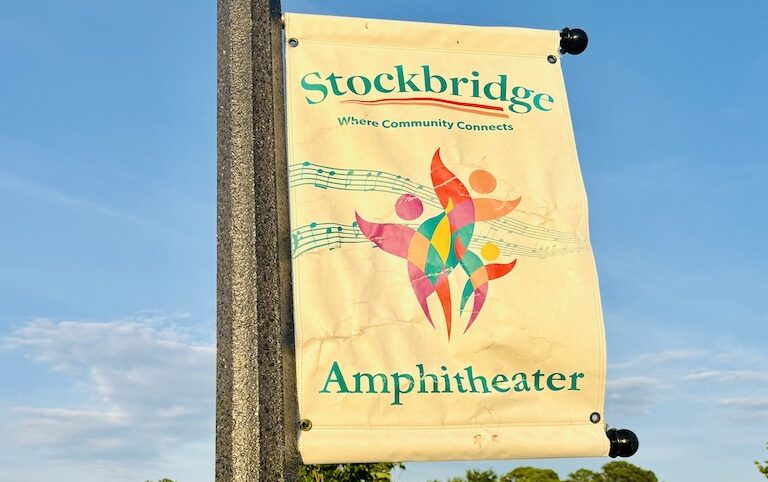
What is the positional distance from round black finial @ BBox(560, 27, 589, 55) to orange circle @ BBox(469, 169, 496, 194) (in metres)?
1.03

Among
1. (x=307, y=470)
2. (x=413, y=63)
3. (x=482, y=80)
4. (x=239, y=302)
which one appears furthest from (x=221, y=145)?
(x=307, y=470)

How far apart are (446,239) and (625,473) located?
36.2 meters

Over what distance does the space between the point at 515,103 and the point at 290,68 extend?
1206 millimetres

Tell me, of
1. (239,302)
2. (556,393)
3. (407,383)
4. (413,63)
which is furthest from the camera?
(413,63)

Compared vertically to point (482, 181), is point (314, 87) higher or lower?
higher

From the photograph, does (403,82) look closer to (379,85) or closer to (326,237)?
(379,85)

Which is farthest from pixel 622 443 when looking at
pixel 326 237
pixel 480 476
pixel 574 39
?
pixel 480 476

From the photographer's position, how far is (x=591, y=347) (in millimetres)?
3859

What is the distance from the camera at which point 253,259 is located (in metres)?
3.37

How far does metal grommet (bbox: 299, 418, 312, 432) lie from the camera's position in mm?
3408

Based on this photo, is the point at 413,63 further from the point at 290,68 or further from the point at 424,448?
the point at 424,448

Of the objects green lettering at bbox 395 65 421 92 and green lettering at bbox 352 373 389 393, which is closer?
green lettering at bbox 352 373 389 393

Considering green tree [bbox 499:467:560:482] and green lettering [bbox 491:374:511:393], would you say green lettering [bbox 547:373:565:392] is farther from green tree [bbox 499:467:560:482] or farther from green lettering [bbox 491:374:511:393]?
green tree [bbox 499:467:560:482]

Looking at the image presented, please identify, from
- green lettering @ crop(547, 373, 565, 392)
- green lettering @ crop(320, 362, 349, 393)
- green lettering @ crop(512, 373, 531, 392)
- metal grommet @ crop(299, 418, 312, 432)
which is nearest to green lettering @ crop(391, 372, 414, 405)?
green lettering @ crop(320, 362, 349, 393)
